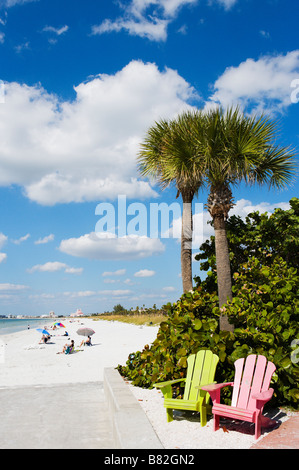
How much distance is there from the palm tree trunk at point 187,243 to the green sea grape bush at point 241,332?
1.81 meters

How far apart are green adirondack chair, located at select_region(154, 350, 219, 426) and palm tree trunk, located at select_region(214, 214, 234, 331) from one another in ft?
5.07

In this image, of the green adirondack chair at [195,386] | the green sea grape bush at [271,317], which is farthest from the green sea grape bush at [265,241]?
the green adirondack chair at [195,386]

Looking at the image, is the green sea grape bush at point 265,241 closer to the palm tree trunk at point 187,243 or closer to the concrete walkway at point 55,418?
the palm tree trunk at point 187,243

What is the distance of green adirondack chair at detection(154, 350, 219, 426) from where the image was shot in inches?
192

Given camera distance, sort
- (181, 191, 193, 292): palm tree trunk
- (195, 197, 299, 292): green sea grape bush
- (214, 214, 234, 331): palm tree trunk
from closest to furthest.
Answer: (214, 214, 234, 331): palm tree trunk
(195, 197, 299, 292): green sea grape bush
(181, 191, 193, 292): palm tree trunk

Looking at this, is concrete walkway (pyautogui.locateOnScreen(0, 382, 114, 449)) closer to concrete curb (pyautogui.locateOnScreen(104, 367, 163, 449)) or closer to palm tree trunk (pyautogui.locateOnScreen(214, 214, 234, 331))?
concrete curb (pyautogui.locateOnScreen(104, 367, 163, 449))

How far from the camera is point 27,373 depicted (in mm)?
11805

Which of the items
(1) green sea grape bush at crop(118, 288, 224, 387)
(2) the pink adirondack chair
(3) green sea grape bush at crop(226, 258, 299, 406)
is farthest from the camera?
(1) green sea grape bush at crop(118, 288, 224, 387)

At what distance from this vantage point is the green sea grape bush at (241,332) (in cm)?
557

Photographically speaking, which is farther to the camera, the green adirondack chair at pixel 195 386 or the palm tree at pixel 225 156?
the palm tree at pixel 225 156

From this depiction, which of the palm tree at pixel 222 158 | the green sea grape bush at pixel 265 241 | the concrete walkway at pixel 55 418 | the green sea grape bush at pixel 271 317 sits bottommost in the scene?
the concrete walkway at pixel 55 418

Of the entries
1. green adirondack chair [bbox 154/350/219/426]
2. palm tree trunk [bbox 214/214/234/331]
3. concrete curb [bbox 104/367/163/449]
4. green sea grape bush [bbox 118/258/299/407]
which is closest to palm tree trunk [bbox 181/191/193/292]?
green sea grape bush [bbox 118/258/299/407]
